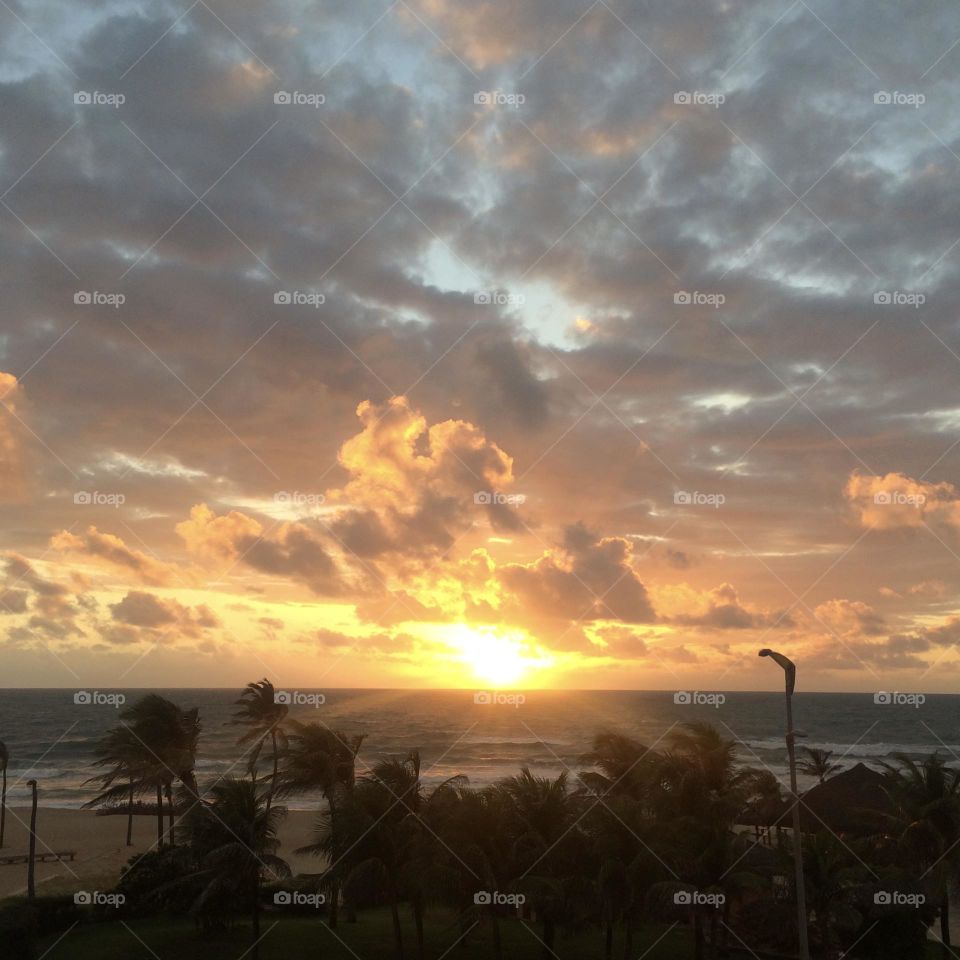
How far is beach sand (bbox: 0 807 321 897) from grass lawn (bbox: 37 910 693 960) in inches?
276

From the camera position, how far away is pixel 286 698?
40.3m

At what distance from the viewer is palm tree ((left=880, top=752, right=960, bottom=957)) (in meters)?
28.7

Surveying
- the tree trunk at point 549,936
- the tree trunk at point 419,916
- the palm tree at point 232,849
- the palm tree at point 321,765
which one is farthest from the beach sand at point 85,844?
the tree trunk at point 549,936

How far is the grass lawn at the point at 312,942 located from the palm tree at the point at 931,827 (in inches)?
313

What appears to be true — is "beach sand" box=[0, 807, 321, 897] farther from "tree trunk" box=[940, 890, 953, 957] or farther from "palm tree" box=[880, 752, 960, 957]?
"tree trunk" box=[940, 890, 953, 957]

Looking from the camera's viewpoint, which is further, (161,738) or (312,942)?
(161,738)

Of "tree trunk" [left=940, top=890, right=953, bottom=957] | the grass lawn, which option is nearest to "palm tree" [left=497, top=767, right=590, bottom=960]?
the grass lawn

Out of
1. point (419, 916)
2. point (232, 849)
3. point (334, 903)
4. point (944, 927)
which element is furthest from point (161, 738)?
point (944, 927)

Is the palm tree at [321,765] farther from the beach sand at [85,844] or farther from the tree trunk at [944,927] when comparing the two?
the tree trunk at [944,927]

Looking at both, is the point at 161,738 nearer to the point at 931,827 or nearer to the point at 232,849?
the point at 232,849

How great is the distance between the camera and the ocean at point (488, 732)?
92.5 m

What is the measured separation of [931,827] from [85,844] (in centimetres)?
5302

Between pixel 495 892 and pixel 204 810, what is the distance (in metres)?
10.5

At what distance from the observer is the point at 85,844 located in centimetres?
6019
